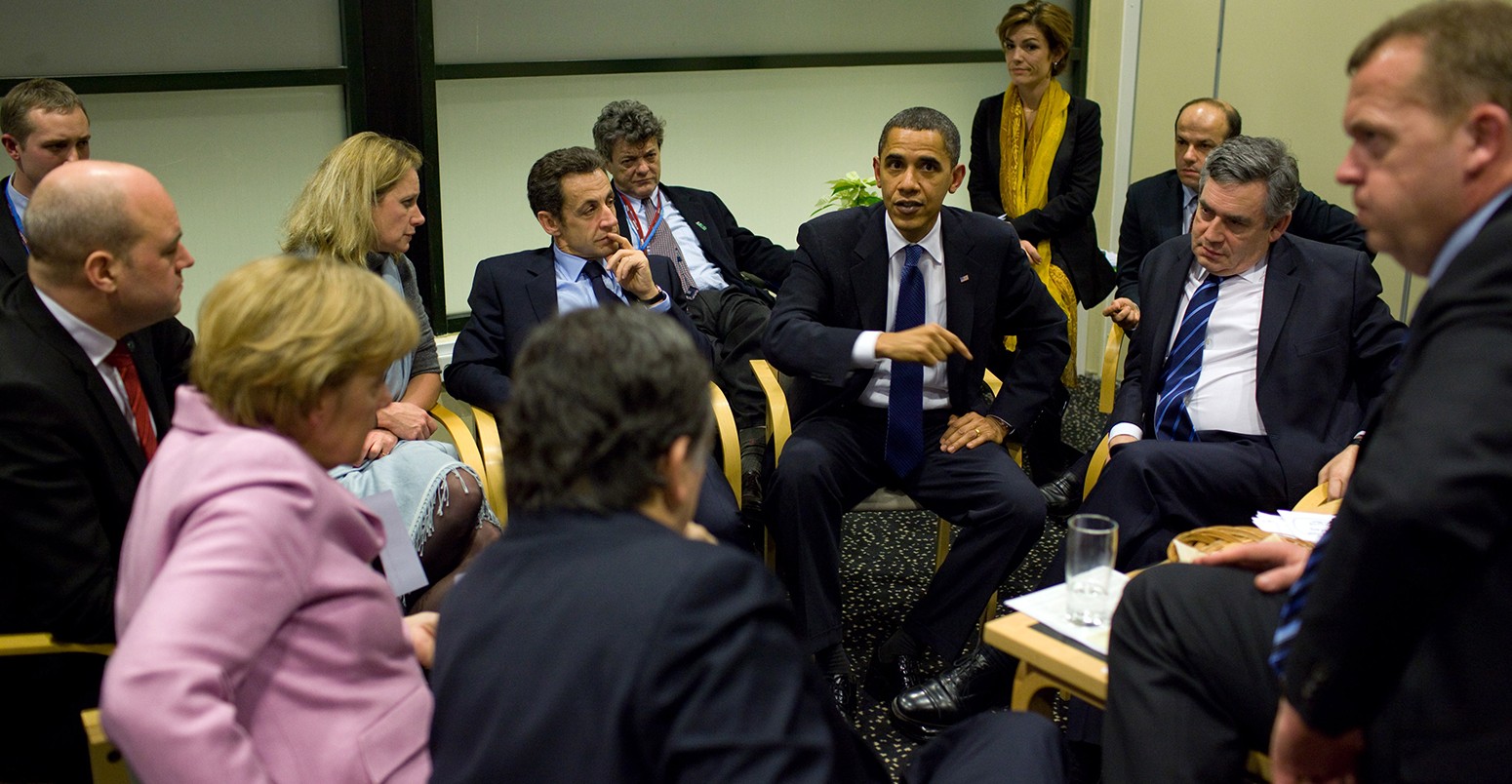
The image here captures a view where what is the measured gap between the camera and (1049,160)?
183 inches

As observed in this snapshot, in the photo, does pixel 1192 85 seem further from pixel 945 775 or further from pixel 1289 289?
pixel 945 775

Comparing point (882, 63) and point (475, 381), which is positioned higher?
point (882, 63)

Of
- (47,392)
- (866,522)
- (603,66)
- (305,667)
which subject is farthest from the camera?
(603,66)

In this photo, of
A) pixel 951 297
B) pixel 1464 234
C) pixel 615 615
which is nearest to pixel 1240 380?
pixel 951 297

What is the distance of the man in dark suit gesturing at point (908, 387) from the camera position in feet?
9.76

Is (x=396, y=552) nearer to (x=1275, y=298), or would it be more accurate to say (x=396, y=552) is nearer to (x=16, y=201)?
(x=16, y=201)

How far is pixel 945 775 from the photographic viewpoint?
5.13ft

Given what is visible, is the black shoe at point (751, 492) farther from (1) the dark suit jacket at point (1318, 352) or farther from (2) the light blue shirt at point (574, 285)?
(1) the dark suit jacket at point (1318, 352)

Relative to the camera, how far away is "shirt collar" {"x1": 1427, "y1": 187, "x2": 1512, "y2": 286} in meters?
1.34

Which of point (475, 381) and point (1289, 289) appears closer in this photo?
point (1289, 289)

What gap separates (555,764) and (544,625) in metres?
0.13

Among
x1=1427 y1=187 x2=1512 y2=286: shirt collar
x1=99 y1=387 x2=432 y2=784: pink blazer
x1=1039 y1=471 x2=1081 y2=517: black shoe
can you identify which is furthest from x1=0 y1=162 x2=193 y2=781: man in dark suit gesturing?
x1=1039 y1=471 x2=1081 y2=517: black shoe

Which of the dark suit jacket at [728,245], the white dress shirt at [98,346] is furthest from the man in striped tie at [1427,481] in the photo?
the dark suit jacket at [728,245]

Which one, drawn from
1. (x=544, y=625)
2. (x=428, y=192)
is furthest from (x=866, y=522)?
(x=544, y=625)
